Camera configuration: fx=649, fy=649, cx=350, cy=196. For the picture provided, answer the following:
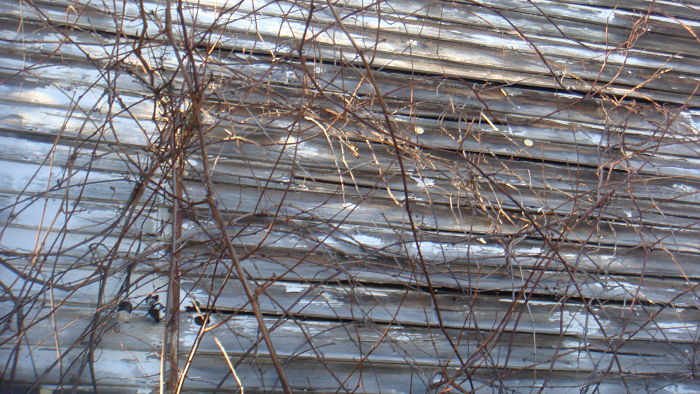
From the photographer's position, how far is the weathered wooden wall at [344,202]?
8.10 ft

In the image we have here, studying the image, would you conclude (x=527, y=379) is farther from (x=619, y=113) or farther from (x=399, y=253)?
(x=619, y=113)

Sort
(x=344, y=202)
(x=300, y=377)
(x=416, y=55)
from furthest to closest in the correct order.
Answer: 1. (x=416, y=55)
2. (x=344, y=202)
3. (x=300, y=377)

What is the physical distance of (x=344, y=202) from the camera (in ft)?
9.20

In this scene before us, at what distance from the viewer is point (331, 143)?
2883 mm

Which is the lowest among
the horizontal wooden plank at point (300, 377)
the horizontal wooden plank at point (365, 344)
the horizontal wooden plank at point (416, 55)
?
the horizontal wooden plank at point (300, 377)

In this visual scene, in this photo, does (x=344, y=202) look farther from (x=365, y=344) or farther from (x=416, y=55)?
(x=416, y=55)

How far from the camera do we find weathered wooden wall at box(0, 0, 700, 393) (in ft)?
8.10

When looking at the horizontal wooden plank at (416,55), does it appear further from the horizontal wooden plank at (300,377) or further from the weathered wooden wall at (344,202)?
the horizontal wooden plank at (300,377)

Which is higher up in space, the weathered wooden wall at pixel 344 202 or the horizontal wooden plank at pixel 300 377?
the weathered wooden wall at pixel 344 202

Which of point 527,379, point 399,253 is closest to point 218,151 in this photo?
point 399,253

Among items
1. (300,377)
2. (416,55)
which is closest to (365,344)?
Answer: (300,377)

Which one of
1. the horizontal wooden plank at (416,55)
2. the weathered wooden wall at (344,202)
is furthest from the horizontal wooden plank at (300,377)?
the horizontal wooden plank at (416,55)

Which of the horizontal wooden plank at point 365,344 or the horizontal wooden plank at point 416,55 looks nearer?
the horizontal wooden plank at point 365,344

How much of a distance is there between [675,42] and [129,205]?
290 centimetres
